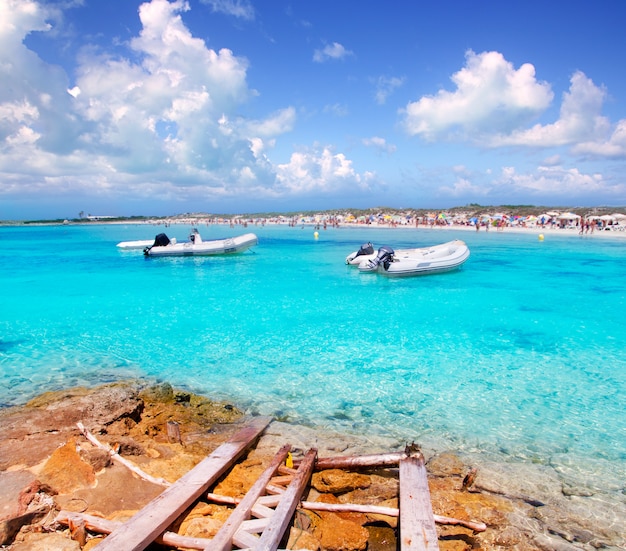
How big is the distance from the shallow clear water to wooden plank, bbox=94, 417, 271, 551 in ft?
6.09

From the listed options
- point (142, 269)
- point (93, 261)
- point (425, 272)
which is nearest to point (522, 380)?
point (425, 272)

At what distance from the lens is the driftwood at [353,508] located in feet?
9.93

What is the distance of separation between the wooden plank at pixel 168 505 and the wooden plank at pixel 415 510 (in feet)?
5.05

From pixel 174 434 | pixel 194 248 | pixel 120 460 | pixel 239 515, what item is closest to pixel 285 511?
pixel 239 515

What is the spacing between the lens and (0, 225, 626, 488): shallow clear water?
536 centimetres

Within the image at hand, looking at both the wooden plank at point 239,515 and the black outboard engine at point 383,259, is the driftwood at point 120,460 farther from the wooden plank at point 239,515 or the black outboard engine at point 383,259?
the black outboard engine at point 383,259

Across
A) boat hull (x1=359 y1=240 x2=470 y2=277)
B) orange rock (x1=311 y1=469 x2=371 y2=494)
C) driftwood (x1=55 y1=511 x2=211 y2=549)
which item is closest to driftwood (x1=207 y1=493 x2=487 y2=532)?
orange rock (x1=311 y1=469 x2=371 y2=494)

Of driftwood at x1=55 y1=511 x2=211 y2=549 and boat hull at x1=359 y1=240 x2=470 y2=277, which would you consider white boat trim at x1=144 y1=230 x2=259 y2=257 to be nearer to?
boat hull at x1=359 y1=240 x2=470 y2=277

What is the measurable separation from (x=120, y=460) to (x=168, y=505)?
1.22 m

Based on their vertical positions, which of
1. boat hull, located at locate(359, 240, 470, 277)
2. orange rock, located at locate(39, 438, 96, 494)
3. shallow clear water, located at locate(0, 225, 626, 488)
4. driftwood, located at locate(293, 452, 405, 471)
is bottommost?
shallow clear water, located at locate(0, 225, 626, 488)

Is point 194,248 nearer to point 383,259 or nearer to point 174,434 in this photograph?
point 383,259

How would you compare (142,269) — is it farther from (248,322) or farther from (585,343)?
(585,343)

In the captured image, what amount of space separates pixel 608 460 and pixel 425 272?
523 inches

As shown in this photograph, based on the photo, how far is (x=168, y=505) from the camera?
2.83 metres
